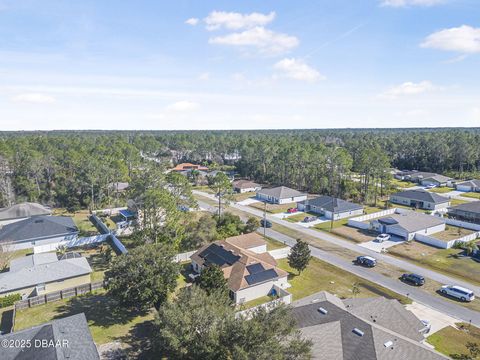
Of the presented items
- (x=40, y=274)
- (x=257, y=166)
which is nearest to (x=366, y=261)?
(x=40, y=274)

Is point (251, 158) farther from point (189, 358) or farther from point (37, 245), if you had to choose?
point (189, 358)

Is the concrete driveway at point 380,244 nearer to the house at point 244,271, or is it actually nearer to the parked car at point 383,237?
the parked car at point 383,237

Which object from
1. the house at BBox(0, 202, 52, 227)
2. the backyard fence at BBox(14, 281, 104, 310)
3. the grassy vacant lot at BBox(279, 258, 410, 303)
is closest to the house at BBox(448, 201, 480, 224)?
the grassy vacant lot at BBox(279, 258, 410, 303)

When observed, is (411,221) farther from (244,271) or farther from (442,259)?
(244,271)

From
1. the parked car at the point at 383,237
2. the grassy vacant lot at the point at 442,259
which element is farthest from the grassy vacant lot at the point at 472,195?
the parked car at the point at 383,237

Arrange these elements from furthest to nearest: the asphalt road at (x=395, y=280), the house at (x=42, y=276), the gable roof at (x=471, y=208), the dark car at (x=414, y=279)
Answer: the gable roof at (x=471, y=208), the dark car at (x=414, y=279), the house at (x=42, y=276), the asphalt road at (x=395, y=280)

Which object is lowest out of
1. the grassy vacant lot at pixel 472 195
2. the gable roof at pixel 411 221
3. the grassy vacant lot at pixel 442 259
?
the grassy vacant lot at pixel 442 259
